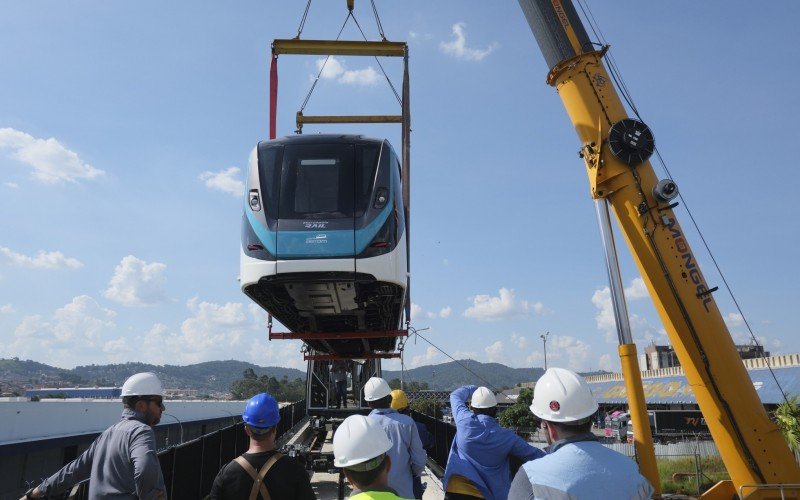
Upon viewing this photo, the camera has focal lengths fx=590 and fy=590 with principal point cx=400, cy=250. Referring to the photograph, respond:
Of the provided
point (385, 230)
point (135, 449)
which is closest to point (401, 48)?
point (385, 230)

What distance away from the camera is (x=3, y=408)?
1655cm

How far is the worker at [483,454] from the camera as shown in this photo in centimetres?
422

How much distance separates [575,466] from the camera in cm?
234

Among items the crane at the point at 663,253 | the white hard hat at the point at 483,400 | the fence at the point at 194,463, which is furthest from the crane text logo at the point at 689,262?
the fence at the point at 194,463

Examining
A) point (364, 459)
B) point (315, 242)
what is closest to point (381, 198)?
point (315, 242)

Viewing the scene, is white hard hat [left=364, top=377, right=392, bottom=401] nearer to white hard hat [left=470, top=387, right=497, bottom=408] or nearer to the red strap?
white hard hat [left=470, top=387, right=497, bottom=408]

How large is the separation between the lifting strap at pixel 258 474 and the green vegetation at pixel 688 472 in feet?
56.7

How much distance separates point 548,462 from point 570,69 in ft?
23.0

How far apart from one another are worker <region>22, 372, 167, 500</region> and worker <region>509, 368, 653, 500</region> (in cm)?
213

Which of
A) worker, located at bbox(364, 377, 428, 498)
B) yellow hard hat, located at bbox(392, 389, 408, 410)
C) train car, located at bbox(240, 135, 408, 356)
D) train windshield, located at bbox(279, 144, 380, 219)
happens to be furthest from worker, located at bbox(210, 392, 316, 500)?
train windshield, located at bbox(279, 144, 380, 219)

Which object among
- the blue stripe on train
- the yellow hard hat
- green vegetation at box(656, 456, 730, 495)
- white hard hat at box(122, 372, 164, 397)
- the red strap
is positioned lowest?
green vegetation at box(656, 456, 730, 495)

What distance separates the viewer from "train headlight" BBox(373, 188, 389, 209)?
822 centimetres

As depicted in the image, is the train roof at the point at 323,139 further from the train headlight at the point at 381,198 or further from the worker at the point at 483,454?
the worker at the point at 483,454

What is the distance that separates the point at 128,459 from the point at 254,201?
16.7 ft
